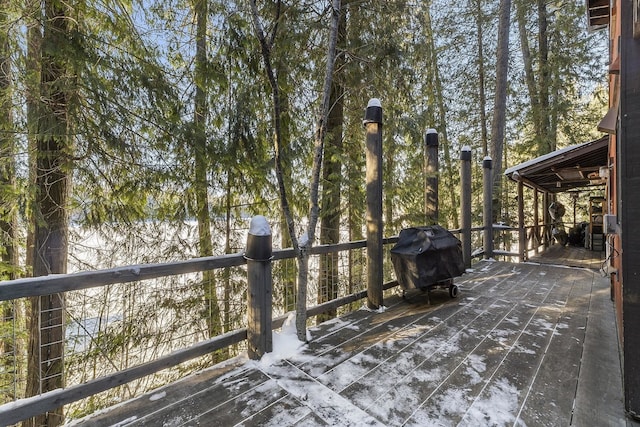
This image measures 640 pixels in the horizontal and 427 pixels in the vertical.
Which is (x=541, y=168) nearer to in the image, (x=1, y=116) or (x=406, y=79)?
(x=406, y=79)

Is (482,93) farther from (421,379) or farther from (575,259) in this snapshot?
(421,379)

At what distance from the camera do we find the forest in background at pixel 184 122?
3.20 meters

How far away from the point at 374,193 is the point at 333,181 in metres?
1.84

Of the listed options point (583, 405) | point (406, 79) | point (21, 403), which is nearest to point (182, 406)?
point (21, 403)

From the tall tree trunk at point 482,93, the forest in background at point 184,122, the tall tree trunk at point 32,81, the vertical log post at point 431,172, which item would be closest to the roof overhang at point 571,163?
the forest in background at point 184,122

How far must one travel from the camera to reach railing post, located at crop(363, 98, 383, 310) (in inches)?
145

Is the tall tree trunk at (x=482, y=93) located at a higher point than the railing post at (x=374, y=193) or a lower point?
higher

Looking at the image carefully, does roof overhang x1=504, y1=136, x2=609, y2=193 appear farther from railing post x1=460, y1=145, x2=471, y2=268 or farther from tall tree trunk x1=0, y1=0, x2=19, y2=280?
tall tree trunk x1=0, y1=0, x2=19, y2=280

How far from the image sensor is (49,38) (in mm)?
2969

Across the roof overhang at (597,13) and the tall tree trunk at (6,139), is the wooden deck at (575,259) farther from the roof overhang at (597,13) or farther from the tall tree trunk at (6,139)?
the tall tree trunk at (6,139)

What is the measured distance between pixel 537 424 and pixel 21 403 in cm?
289

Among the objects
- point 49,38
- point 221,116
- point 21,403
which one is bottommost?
point 21,403

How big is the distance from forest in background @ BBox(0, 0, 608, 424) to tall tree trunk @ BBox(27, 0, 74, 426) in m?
0.02

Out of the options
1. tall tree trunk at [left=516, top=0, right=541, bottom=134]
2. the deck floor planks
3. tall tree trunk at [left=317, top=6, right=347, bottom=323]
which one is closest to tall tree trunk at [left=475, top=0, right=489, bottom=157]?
tall tree trunk at [left=516, top=0, right=541, bottom=134]
